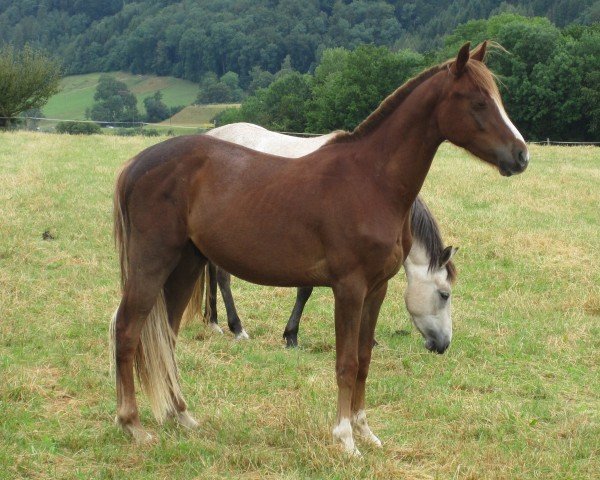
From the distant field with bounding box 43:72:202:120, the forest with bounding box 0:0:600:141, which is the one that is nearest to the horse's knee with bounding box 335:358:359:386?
the forest with bounding box 0:0:600:141

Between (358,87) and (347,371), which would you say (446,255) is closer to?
(347,371)

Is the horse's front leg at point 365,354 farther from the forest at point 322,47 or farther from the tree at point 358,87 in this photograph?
the tree at point 358,87

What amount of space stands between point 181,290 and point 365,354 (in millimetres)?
1285

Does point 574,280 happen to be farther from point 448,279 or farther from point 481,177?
point 481,177

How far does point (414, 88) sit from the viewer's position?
4.42 m

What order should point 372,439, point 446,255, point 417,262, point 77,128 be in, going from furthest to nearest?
point 77,128 < point 417,262 < point 446,255 < point 372,439

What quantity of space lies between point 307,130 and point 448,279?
50268 mm

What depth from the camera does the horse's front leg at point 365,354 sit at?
456 cm

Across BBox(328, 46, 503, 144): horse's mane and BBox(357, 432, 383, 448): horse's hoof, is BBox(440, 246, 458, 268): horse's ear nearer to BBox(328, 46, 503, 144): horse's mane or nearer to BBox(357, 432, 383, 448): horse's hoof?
BBox(328, 46, 503, 144): horse's mane

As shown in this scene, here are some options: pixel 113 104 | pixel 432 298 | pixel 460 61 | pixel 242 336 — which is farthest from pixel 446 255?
pixel 113 104

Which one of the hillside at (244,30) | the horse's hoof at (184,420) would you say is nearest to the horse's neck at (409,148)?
the horse's hoof at (184,420)

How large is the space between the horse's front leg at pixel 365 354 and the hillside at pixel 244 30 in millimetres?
90288

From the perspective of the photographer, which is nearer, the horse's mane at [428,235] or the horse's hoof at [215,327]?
the horse's mane at [428,235]

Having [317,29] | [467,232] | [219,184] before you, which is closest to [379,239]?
[219,184]
